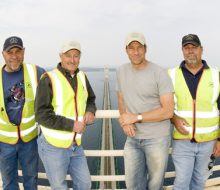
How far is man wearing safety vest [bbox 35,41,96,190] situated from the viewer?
3.43m

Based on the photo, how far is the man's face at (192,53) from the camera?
12.0 feet

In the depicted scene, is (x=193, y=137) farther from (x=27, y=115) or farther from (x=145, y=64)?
(x=27, y=115)

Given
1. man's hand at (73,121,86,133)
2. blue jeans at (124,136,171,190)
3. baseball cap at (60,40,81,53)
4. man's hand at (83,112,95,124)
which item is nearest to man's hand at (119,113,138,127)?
blue jeans at (124,136,171,190)

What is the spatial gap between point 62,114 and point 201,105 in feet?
6.09

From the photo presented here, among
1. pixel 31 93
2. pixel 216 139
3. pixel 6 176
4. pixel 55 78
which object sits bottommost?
pixel 6 176

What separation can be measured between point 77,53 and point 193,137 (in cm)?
191

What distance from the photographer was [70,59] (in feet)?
11.5

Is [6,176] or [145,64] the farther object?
[6,176]

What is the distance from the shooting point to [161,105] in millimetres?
3543

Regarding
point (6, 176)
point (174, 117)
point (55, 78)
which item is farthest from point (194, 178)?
point (6, 176)

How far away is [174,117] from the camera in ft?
→ 12.4

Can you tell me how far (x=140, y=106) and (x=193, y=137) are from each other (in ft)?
2.77

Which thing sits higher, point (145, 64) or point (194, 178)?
point (145, 64)

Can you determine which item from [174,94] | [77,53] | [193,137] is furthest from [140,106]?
[77,53]
